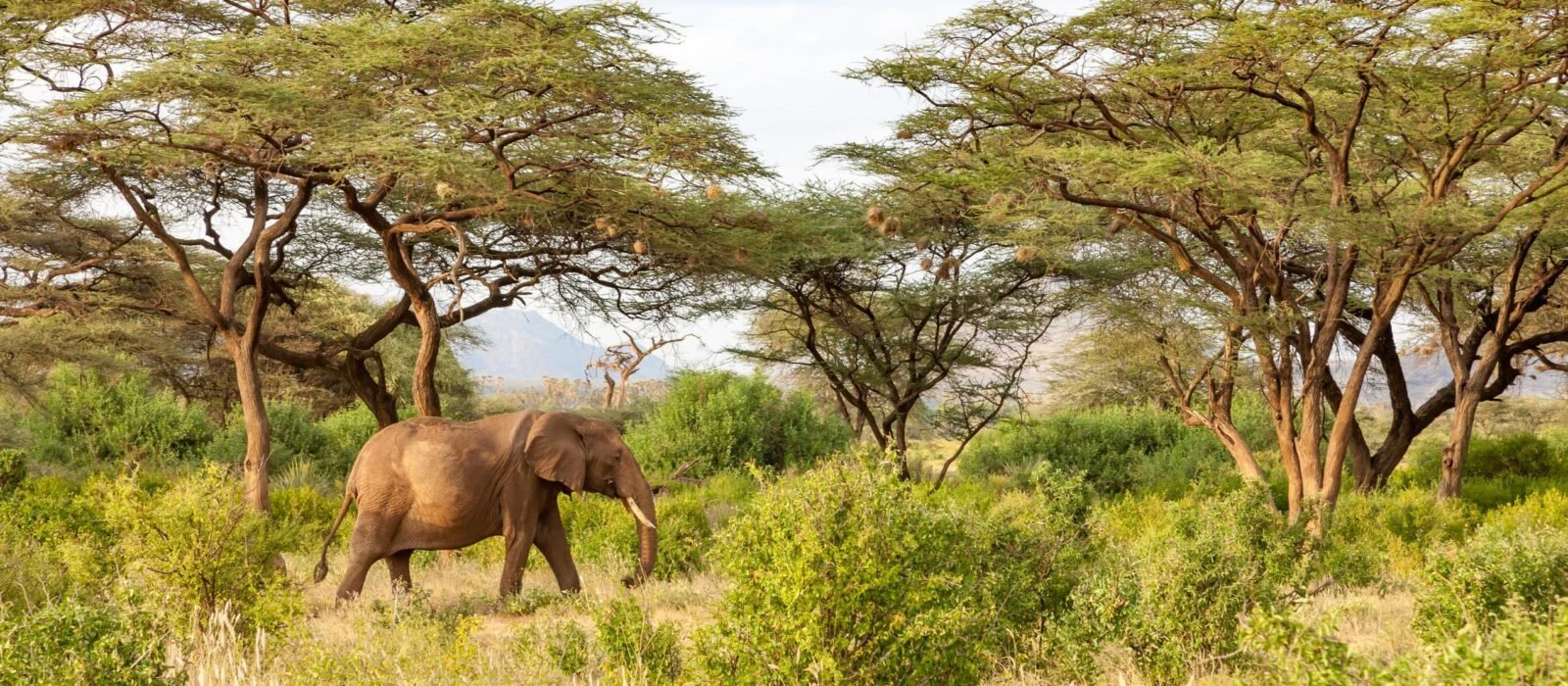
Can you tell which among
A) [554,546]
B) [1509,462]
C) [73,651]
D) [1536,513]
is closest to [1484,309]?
[1509,462]

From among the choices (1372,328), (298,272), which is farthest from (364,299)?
(1372,328)

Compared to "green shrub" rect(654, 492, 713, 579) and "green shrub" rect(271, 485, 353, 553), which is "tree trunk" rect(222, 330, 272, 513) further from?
"green shrub" rect(654, 492, 713, 579)

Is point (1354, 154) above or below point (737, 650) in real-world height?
above

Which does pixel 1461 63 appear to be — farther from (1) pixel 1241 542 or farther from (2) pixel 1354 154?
(1) pixel 1241 542

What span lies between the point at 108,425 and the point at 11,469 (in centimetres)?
743

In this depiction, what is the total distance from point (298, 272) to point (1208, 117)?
12788mm

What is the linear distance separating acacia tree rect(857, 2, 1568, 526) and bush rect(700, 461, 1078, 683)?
26.2ft

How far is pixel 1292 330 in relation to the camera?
47.2ft

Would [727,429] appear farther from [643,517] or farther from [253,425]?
[643,517]

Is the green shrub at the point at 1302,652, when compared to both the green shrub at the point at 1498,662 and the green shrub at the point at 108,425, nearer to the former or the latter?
the green shrub at the point at 1498,662

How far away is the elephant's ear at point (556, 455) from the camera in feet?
31.0

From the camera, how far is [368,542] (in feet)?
31.7

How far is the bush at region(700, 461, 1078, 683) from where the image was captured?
562 centimetres

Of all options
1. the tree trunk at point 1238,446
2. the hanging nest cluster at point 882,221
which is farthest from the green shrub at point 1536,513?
the hanging nest cluster at point 882,221
